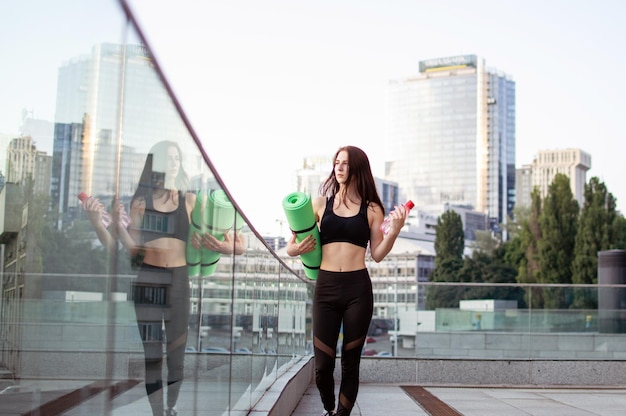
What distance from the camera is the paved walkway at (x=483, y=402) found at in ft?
23.3

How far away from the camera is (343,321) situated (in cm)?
479

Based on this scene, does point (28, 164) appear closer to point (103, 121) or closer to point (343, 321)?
point (103, 121)

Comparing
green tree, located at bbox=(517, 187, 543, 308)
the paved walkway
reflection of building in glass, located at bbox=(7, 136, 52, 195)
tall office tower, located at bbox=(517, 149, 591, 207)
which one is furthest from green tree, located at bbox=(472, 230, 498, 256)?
reflection of building in glass, located at bbox=(7, 136, 52, 195)

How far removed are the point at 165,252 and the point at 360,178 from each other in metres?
2.58

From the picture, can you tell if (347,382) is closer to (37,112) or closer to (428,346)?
(37,112)

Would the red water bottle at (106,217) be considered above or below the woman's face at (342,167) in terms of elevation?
below

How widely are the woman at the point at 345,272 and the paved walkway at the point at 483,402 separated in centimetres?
166

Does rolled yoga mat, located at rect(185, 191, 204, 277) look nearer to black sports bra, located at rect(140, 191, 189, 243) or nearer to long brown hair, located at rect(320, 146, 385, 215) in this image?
black sports bra, located at rect(140, 191, 189, 243)

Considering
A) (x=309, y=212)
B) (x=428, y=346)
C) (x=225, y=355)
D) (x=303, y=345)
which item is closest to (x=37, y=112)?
(x=225, y=355)

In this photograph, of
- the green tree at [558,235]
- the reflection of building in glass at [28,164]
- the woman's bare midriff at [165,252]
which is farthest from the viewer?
the green tree at [558,235]

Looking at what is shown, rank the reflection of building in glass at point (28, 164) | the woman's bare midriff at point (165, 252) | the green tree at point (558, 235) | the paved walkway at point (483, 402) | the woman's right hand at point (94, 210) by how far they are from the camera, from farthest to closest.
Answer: the green tree at point (558, 235) < the paved walkway at point (483, 402) < the woman's bare midriff at point (165, 252) < the woman's right hand at point (94, 210) < the reflection of building in glass at point (28, 164)

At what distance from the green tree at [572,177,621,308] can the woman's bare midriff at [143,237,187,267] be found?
157ft

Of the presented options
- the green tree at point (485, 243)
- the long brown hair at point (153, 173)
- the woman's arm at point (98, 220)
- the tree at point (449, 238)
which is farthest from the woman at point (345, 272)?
the green tree at point (485, 243)

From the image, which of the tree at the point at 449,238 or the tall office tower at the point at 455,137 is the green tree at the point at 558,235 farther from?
the tall office tower at the point at 455,137
